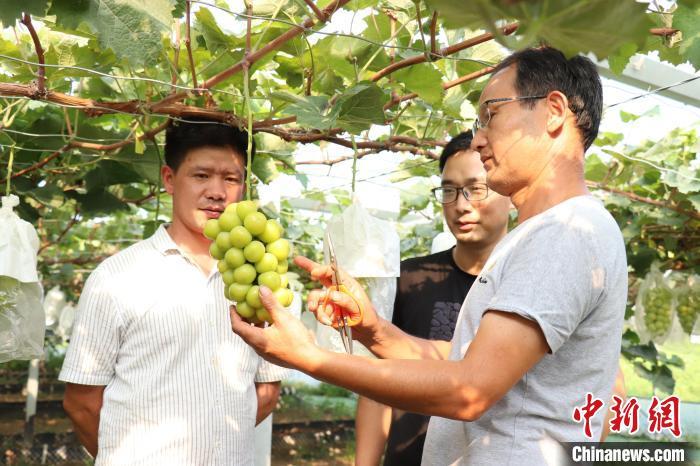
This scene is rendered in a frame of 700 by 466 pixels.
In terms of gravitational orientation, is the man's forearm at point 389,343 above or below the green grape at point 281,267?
below

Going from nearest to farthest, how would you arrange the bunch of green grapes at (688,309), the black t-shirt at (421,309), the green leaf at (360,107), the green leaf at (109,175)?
1. the green leaf at (360,107)
2. the black t-shirt at (421,309)
3. the green leaf at (109,175)
4. the bunch of green grapes at (688,309)

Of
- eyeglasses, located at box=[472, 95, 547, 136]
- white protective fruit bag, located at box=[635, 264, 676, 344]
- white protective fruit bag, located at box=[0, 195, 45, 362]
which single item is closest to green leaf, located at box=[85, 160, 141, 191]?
white protective fruit bag, located at box=[0, 195, 45, 362]

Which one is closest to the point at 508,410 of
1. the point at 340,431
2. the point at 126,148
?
the point at 126,148

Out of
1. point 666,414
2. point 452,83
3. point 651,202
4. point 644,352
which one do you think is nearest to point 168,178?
point 452,83

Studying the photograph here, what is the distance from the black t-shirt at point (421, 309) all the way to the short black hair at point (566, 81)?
3.43 feet

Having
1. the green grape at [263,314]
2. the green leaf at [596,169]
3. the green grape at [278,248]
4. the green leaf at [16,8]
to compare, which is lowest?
the green grape at [263,314]

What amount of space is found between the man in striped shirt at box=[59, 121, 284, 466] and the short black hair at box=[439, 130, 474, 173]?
763mm

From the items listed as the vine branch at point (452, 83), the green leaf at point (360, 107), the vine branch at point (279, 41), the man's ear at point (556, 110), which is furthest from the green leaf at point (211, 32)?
the man's ear at point (556, 110)

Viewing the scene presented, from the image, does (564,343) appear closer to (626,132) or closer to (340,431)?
(626,132)

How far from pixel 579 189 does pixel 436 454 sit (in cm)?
61

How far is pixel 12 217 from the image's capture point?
7.29ft

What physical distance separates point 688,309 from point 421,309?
2418mm

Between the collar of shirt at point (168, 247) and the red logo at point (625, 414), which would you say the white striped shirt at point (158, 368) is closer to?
the collar of shirt at point (168, 247)

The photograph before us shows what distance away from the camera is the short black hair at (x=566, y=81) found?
139 cm
